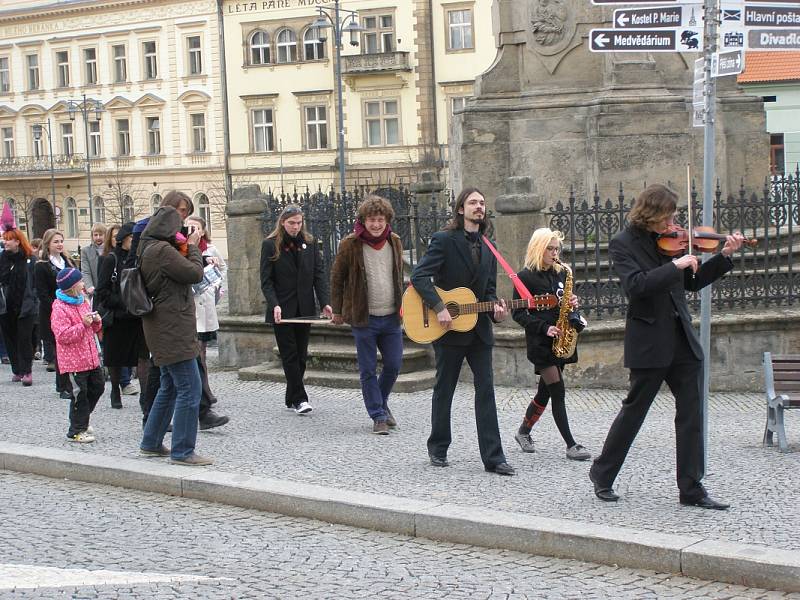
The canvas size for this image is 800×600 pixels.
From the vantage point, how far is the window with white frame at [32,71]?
6769cm

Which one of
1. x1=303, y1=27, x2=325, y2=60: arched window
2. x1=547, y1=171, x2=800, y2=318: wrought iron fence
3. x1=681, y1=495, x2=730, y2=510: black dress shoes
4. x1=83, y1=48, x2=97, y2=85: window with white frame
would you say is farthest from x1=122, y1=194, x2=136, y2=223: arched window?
x1=681, y1=495, x2=730, y2=510: black dress shoes

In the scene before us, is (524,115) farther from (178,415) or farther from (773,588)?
(773,588)

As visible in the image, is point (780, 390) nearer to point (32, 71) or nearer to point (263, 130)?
point (263, 130)

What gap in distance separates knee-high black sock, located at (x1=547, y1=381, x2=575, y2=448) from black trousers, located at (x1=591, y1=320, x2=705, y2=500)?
1.59 metres

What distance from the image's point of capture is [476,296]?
30.3 ft

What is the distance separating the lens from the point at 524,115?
15734 millimetres

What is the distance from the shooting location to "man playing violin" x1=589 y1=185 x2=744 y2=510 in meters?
7.56

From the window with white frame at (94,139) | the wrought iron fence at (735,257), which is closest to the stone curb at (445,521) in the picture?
the wrought iron fence at (735,257)

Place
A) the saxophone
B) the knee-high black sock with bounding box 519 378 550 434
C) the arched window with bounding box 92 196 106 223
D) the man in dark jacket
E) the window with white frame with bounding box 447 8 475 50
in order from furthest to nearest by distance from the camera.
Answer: the arched window with bounding box 92 196 106 223 → the window with white frame with bounding box 447 8 475 50 → the knee-high black sock with bounding box 519 378 550 434 → the saxophone → the man in dark jacket

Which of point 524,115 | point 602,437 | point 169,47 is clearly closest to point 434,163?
point 169,47

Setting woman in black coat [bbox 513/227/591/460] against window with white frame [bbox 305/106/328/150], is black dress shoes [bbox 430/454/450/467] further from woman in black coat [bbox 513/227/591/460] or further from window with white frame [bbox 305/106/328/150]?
window with white frame [bbox 305/106/328/150]

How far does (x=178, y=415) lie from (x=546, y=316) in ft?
8.82

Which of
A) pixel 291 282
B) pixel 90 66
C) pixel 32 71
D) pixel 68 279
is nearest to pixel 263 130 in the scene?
pixel 90 66

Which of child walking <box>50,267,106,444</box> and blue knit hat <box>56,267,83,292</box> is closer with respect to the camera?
child walking <box>50,267,106,444</box>
